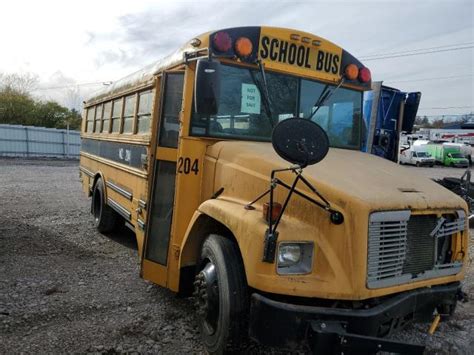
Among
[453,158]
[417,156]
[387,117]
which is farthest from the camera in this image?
[453,158]

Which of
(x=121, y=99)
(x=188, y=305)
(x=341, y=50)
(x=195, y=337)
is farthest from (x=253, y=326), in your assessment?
(x=121, y=99)

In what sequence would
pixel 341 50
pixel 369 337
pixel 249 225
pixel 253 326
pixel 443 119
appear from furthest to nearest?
pixel 443 119, pixel 341 50, pixel 249 225, pixel 253 326, pixel 369 337

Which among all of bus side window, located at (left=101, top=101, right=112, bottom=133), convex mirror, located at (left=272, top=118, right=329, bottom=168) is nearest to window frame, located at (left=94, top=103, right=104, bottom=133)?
bus side window, located at (left=101, top=101, right=112, bottom=133)

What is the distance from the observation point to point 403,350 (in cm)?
241

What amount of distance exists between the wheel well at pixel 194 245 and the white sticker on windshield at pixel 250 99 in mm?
987

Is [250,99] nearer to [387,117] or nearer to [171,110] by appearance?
[171,110]

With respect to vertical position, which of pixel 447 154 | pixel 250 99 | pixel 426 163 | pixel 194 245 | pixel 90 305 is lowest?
pixel 90 305

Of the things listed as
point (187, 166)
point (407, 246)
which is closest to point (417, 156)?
point (187, 166)

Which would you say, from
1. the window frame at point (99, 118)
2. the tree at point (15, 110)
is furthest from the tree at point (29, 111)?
the window frame at point (99, 118)

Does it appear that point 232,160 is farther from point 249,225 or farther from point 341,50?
point 341,50

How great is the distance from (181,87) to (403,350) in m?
2.67

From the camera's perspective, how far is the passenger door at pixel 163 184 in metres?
3.88

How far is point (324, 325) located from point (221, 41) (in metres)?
2.27

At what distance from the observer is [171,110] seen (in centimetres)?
399
